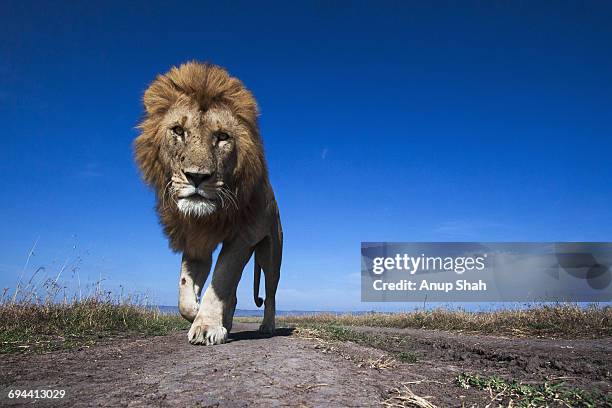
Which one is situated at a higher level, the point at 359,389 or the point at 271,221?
the point at 271,221

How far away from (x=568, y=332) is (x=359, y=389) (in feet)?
20.8

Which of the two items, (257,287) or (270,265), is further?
(257,287)

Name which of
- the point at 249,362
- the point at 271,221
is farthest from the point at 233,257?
the point at 249,362

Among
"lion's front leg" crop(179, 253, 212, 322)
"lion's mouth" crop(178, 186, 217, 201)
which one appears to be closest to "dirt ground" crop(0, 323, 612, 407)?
"lion's front leg" crop(179, 253, 212, 322)

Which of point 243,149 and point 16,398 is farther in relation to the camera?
point 243,149

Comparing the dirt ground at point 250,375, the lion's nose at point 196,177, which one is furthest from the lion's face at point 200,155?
the dirt ground at point 250,375

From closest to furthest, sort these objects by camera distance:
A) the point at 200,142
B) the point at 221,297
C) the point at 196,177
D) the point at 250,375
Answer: the point at 250,375 < the point at 196,177 < the point at 200,142 < the point at 221,297

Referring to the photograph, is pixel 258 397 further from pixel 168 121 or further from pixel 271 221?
pixel 271 221

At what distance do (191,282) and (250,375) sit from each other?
2.42m

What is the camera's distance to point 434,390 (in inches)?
99.7

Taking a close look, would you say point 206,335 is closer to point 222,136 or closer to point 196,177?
point 196,177

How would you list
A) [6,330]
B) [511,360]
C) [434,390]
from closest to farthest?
A: 1. [434,390]
2. [511,360]
3. [6,330]

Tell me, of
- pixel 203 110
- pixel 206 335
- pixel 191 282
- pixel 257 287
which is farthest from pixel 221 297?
pixel 257 287

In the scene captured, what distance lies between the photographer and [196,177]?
12.9ft
